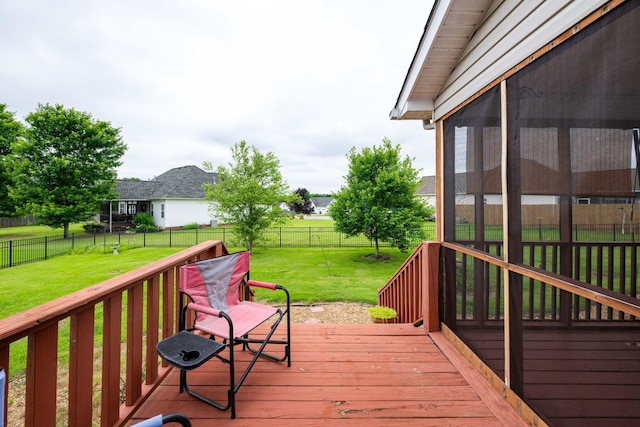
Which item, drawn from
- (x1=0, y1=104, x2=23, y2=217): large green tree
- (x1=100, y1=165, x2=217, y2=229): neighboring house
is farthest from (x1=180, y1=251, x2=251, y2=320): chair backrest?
(x1=0, y1=104, x2=23, y2=217): large green tree

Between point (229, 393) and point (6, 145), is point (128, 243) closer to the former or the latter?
point (229, 393)

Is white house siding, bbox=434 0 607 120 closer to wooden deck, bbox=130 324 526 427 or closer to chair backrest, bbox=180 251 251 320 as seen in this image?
wooden deck, bbox=130 324 526 427

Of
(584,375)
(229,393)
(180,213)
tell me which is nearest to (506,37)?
(584,375)

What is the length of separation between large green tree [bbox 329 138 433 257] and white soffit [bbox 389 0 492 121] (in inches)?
266

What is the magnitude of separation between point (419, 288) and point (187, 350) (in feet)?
8.06

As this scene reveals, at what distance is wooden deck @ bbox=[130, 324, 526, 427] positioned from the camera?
1667 millimetres

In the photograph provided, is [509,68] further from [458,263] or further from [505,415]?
[505,415]

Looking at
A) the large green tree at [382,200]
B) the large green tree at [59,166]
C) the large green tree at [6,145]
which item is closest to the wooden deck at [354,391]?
the large green tree at [382,200]

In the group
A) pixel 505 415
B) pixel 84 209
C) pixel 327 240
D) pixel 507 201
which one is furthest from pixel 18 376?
pixel 84 209

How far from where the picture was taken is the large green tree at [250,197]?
1149 cm

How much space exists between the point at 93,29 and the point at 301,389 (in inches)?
333

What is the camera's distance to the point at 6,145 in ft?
66.3

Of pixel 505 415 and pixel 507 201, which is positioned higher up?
pixel 507 201

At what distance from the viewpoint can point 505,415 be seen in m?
1.68
